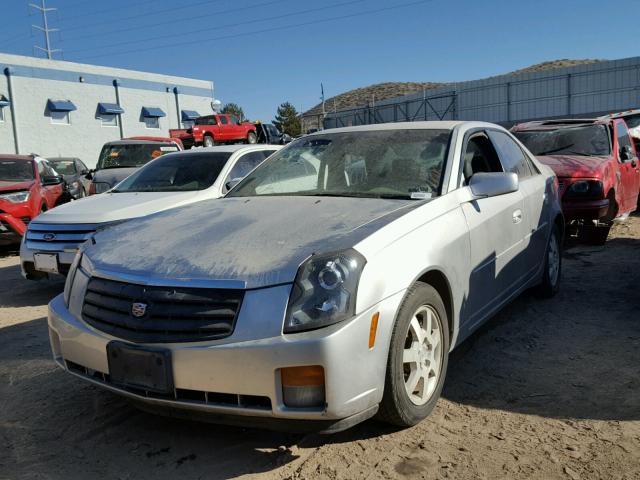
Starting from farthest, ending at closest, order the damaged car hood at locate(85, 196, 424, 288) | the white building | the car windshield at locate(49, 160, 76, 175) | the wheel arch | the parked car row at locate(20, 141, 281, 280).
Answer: the white building → the car windshield at locate(49, 160, 76, 175) → the parked car row at locate(20, 141, 281, 280) → the wheel arch → the damaged car hood at locate(85, 196, 424, 288)

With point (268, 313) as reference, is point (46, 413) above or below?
below

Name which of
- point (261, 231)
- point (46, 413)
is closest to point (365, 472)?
point (261, 231)

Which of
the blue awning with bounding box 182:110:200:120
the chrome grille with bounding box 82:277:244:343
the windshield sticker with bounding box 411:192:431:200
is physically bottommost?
the chrome grille with bounding box 82:277:244:343

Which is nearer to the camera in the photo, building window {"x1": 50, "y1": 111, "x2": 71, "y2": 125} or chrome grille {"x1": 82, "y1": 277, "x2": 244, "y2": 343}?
chrome grille {"x1": 82, "y1": 277, "x2": 244, "y2": 343}

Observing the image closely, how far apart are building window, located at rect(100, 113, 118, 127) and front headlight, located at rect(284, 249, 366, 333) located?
29910mm

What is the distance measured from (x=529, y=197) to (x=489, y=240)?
1.04 m

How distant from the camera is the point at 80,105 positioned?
2867 centimetres

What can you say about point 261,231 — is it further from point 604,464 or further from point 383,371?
point 604,464

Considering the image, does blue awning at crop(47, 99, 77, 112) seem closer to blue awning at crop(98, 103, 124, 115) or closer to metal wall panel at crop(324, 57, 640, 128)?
blue awning at crop(98, 103, 124, 115)

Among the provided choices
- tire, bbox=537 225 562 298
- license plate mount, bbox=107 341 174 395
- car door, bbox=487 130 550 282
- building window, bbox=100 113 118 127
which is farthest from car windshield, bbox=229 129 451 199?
building window, bbox=100 113 118 127

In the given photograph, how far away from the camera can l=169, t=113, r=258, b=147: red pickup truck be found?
27.1 m

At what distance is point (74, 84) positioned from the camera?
93.4ft

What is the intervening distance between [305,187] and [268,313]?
5.74ft

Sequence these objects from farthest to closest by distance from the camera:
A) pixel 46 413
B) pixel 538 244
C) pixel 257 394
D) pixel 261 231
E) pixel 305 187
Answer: pixel 538 244 → pixel 305 187 → pixel 46 413 → pixel 261 231 → pixel 257 394
